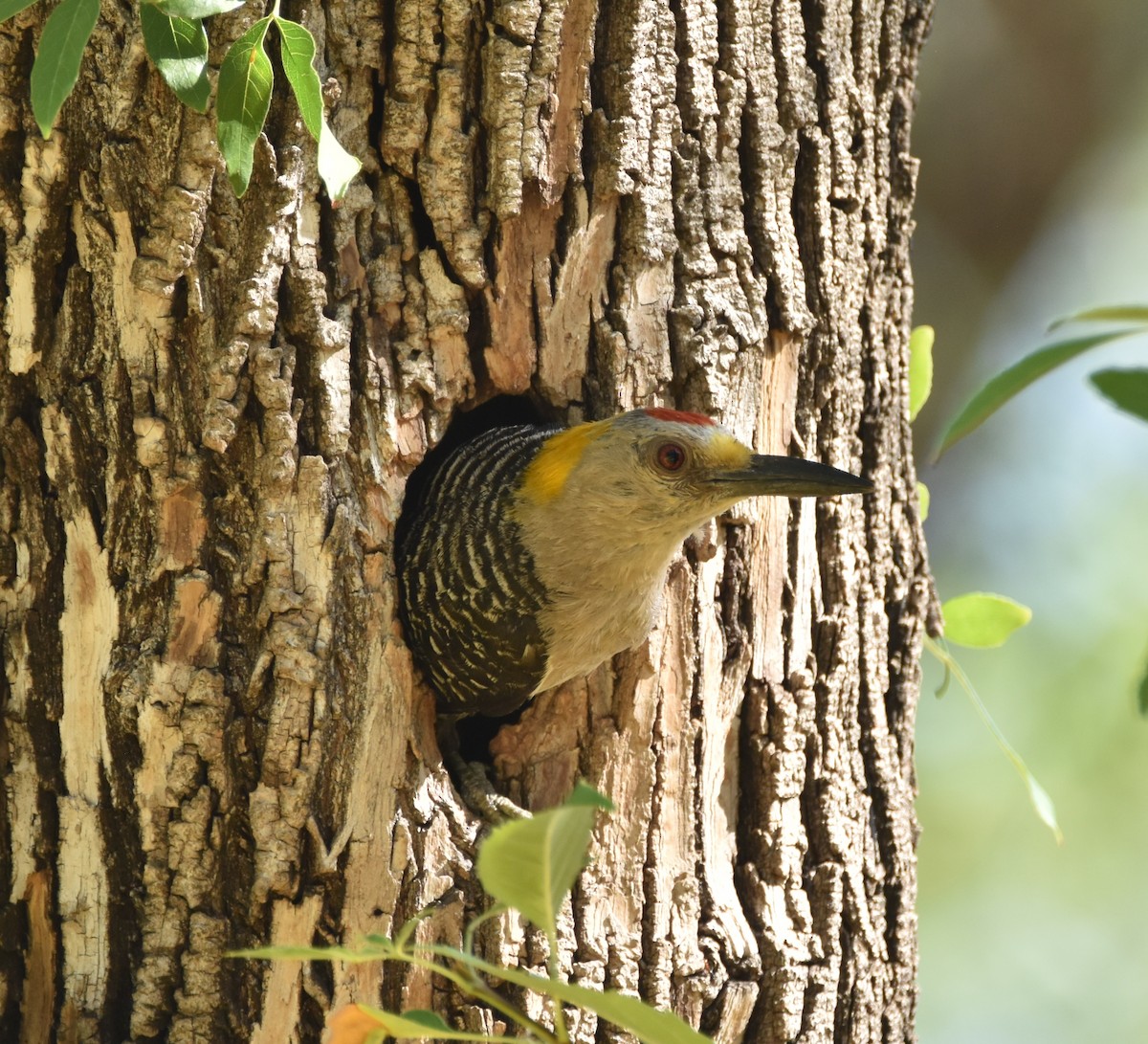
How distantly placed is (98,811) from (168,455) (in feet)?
2.59

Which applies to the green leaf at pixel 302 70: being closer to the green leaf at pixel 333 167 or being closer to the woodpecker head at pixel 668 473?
the green leaf at pixel 333 167

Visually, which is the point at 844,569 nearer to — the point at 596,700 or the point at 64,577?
the point at 596,700

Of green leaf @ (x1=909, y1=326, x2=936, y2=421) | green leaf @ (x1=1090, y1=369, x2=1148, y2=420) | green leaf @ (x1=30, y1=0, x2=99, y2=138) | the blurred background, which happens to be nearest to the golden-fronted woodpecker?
green leaf @ (x1=909, y1=326, x2=936, y2=421)

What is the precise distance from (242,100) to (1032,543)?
7005 mm

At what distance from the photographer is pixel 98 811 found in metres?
2.77

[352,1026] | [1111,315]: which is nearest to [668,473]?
[352,1026]

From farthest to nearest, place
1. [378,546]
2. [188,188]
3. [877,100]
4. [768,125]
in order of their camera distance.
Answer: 1. [877,100]
2. [768,125]
3. [378,546]
4. [188,188]

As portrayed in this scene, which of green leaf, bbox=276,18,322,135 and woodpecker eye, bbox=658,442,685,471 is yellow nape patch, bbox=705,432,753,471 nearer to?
woodpecker eye, bbox=658,442,685,471

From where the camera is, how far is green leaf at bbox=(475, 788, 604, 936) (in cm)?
125

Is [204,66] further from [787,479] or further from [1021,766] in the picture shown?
[1021,766]

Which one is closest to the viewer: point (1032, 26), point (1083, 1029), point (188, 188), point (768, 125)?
point (188, 188)

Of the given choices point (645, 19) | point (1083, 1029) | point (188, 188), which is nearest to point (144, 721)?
point (188, 188)

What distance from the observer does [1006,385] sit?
1059 mm

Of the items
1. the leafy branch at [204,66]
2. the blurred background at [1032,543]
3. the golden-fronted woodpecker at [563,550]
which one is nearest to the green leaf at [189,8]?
the leafy branch at [204,66]
